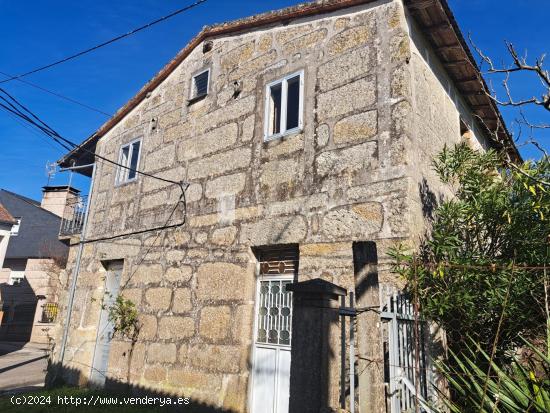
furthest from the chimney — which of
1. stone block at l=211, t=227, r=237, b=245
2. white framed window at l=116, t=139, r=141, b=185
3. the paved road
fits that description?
stone block at l=211, t=227, r=237, b=245

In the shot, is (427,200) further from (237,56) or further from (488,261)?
(237,56)

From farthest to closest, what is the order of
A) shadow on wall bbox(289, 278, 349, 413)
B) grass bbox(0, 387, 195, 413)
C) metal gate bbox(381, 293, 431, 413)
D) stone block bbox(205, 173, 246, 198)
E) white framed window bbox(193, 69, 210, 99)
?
white framed window bbox(193, 69, 210, 99) → stone block bbox(205, 173, 246, 198) → grass bbox(0, 387, 195, 413) → metal gate bbox(381, 293, 431, 413) → shadow on wall bbox(289, 278, 349, 413)

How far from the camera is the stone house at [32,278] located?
19703 mm

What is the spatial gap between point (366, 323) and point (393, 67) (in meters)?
3.06

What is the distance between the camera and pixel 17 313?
2023 centimetres

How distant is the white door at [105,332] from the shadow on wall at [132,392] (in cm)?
26

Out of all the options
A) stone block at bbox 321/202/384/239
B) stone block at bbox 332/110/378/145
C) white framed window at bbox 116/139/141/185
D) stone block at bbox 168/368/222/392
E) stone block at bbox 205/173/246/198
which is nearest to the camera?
stone block at bbox 321/202/384/239

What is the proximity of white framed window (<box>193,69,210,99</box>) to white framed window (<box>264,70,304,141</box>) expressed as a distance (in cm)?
162

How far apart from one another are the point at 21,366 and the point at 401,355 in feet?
43.0

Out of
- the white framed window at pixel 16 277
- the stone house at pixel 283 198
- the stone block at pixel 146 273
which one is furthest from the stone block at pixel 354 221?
the white framed window at pixel 16 277

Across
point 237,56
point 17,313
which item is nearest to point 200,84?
point 237,56

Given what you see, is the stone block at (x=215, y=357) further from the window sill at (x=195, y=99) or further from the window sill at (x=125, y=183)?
the window sill at (x=195, y=99)

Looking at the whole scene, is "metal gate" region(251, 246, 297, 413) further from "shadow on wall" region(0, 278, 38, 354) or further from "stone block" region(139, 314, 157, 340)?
"shadow on wall" region(0, 278, 38, 354)

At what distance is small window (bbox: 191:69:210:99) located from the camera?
6.87 m
